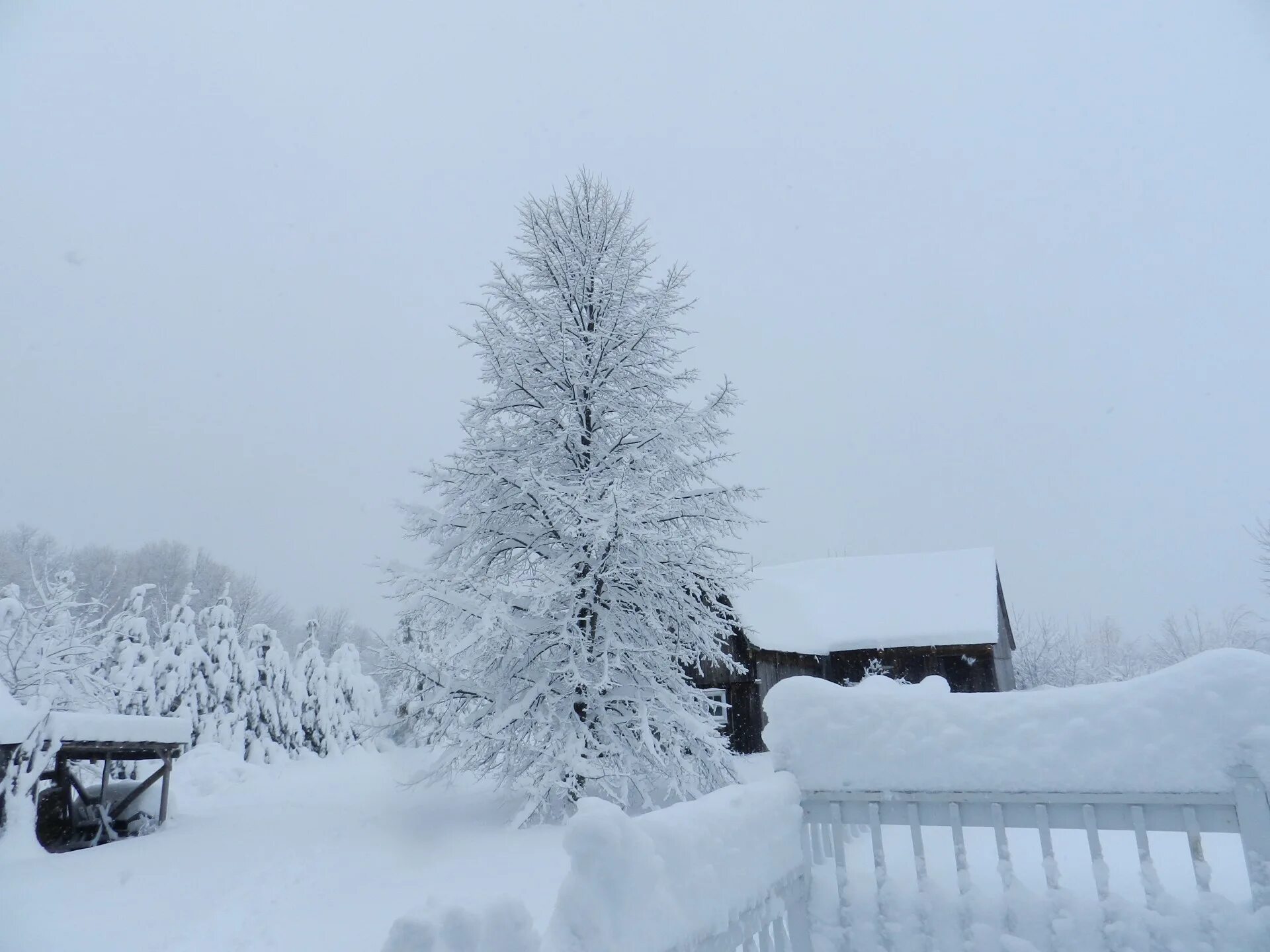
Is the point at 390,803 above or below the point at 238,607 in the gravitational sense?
below

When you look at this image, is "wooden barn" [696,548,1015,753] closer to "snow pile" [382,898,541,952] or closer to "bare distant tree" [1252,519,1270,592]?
"bare distant tree" [1252,519,1270,592]

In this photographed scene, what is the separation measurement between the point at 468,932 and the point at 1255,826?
10.2 ft

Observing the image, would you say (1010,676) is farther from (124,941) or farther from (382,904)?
(124,941)

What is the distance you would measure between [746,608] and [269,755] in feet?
57.7

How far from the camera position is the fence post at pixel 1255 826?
2658 mm

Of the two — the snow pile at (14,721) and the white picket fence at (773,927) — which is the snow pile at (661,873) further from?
the snow pile at (14,721)

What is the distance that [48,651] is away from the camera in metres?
15.3

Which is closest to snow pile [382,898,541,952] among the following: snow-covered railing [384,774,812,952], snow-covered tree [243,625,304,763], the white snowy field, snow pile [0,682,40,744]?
snow-covered railing [384,774,812,952]

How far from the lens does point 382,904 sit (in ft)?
21.2

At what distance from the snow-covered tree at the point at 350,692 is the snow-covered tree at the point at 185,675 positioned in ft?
16.3

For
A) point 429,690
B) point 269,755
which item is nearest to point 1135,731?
point 429,690

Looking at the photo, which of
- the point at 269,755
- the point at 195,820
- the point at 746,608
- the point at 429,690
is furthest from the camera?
the point at 269,755

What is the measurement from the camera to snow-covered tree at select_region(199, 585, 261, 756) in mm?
22578

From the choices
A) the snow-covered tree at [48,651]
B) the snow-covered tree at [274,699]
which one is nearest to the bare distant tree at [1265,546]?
the snow-covered tree at [274,699]
